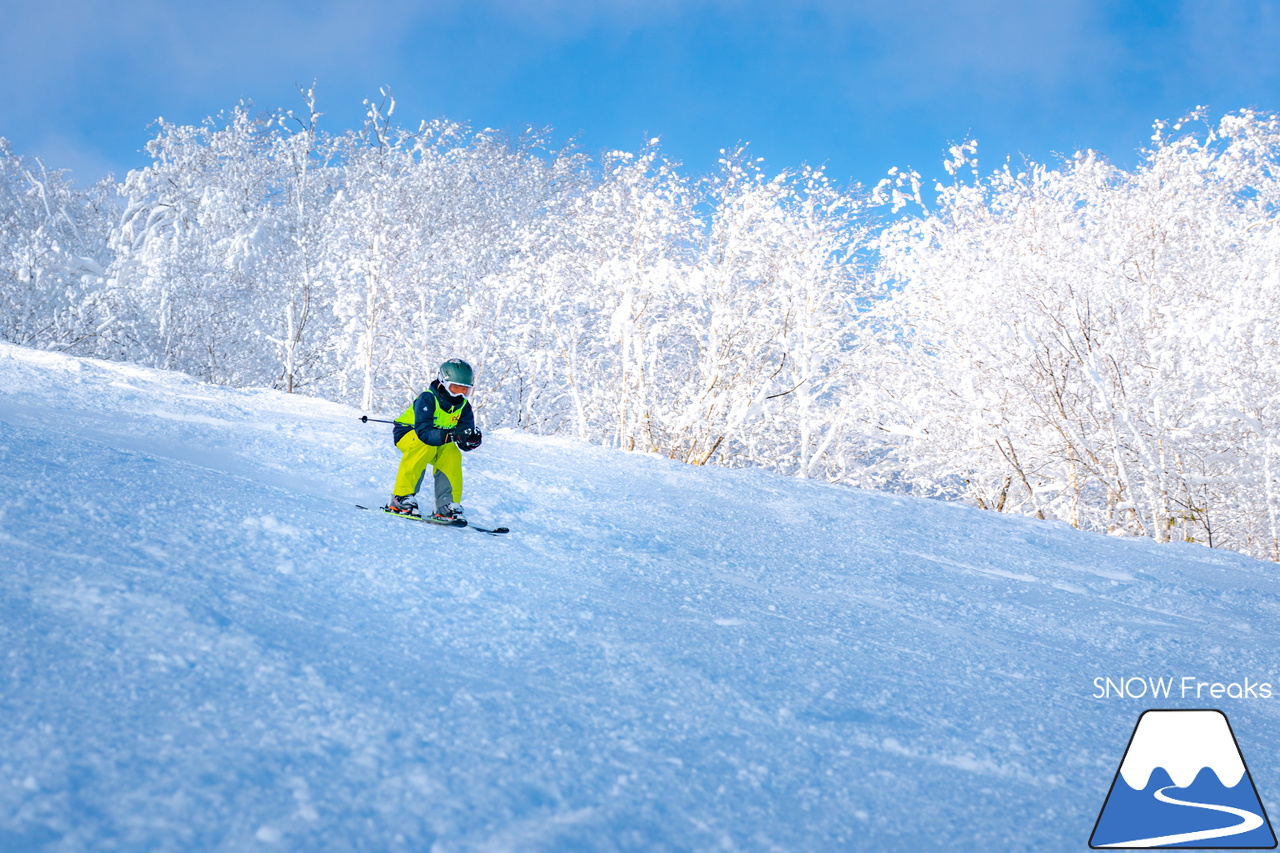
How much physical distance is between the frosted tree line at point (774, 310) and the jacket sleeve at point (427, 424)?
7.82 m

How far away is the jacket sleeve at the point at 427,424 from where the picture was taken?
450 cm

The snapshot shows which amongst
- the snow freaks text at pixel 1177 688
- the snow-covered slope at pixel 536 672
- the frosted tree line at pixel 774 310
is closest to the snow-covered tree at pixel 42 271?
the frosted tree line at pixel 774 310

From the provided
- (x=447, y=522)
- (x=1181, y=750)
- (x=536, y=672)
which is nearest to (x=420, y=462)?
(x=447, y=522)

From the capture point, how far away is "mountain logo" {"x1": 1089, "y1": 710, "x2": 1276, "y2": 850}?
200cm

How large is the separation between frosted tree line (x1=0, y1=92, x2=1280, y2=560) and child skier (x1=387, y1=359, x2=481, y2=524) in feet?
25.2

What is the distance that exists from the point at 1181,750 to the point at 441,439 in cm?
384

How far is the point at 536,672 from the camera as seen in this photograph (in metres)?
2.46

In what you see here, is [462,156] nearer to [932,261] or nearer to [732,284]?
[732,284]

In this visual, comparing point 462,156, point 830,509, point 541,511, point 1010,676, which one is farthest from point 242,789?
point 462,156

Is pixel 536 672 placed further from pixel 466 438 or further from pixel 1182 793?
pixel 466 438

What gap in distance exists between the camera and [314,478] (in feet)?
17.0

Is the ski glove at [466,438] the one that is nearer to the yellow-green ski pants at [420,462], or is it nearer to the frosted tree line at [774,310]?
the yellow-green ski pants at [420,462]

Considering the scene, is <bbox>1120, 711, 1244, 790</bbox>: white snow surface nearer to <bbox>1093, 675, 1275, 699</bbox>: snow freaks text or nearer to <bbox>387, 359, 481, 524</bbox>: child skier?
<bbox>1093, 675, 1275, 699</bbox>: snow freaks text

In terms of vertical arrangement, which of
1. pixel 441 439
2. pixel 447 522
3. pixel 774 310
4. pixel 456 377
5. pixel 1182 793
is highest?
pixel 774 310
